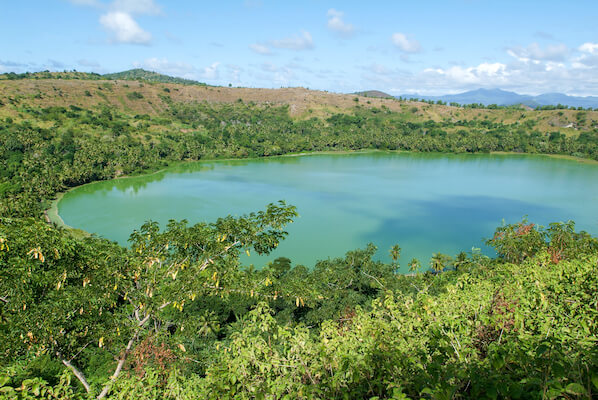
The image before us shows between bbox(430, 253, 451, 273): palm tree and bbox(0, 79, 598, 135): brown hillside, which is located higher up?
bbox(0, 79, 598, 135): brown hillside

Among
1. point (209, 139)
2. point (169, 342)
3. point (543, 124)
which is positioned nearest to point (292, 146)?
point (209, 139)

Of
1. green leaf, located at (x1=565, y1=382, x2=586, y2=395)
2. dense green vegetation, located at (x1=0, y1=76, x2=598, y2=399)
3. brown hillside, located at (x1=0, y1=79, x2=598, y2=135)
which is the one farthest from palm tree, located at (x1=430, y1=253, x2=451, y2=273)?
brown hillside, located at (x1=0, y1=79, x2=598, y2=135)

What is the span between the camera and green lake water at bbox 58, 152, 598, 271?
3631 centimetres

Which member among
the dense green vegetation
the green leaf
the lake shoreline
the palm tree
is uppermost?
the green leaf

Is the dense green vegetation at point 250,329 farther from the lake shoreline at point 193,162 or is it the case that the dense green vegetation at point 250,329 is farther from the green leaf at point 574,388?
the lake shoreline at point 193,162

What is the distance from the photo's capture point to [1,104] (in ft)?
247

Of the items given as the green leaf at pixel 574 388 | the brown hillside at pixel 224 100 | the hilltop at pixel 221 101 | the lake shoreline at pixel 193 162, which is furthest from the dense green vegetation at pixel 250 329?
the brown hillside at pixel 224 100

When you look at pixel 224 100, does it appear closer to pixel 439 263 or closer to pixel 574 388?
pixel 439 263

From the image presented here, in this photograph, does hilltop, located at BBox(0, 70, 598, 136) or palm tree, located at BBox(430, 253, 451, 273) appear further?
hilltop, located at BBox(0, 70, 598, 136)

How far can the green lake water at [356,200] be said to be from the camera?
119ft

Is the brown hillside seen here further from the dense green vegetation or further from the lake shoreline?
the dense green vegetation

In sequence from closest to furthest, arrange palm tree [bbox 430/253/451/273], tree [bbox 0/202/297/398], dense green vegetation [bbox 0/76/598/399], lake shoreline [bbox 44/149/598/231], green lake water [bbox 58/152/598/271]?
dense green vegetation [bbox 0/76/598/399] → tree [bbox 0/202/297/398] → palm tree [bbox 430/253/451/273] → green lake water [bbox 58/152/598/271] → lake shoreline [bbox 44/149/598/231]

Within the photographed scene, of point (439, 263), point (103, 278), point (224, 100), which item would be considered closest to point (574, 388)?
point (103, 278)

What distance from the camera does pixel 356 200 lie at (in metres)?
50.2
